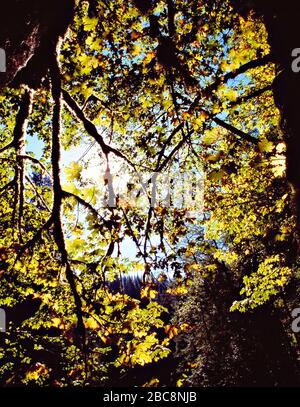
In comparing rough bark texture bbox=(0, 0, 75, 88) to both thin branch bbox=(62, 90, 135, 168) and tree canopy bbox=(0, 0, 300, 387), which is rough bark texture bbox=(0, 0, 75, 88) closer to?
tree canopy bbox=(0, 0, 300, 387)

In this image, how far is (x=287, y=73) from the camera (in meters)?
2.51

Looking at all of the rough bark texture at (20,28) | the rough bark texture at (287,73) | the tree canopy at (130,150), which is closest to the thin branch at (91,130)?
the tree canopy at (130,150)

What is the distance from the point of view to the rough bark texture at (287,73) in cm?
223

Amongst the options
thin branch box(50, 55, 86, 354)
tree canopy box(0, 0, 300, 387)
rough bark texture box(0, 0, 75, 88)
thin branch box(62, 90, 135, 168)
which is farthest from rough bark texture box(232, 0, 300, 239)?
thin branch box(50, 55, 86, 354)

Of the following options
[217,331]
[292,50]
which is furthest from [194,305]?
[292,50]

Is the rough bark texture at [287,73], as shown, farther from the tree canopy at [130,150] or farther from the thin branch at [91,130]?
the thin branch at [91,130]

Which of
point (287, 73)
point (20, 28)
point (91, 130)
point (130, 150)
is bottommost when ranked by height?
point (287, 73)

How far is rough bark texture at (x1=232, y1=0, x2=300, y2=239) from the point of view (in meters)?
2.23

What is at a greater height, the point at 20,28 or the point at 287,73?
the point at 20,28

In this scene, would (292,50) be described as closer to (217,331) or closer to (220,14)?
(220,14)

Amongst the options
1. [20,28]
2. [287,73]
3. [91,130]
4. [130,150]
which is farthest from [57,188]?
[130,150]

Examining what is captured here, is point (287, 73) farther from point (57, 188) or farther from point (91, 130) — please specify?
point (57, 188)

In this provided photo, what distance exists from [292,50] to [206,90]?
→ 2107mm

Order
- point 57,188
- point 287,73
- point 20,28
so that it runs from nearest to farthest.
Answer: point 20,28 → point 287,73 → point 57,188
